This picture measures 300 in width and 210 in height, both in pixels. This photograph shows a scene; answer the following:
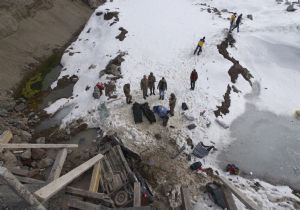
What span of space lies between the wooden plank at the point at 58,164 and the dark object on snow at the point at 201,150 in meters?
5.14

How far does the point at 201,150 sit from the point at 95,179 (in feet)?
15.1

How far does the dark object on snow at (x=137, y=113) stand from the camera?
13000 millimetres

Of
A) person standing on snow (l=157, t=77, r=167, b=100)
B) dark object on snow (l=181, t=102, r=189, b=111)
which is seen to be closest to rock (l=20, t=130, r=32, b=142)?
Answer: person standing on snow (l=157, t=77, r=167, b=100)

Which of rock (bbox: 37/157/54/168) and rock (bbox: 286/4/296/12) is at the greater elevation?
rock (bbox: 286/4/296/12)

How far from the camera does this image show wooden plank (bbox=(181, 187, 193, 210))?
31.1ft

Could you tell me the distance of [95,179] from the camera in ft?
31.2

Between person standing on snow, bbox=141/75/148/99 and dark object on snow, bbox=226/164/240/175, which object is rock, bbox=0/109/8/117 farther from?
dark object on snow, bbox=226/164/240/175

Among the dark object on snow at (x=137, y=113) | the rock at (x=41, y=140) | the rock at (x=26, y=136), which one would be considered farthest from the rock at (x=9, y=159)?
the dark object on snow at (x=137, y=113)

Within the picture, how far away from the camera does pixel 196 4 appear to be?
2562 centimetres

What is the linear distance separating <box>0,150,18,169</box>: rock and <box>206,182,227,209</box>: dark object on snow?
7.01 metres

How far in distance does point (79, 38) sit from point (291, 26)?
51.0 ft

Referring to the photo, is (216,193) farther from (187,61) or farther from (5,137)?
(187,61)

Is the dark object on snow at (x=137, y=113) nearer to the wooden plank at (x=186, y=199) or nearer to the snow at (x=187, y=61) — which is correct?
the snow at (x=187, y=61)

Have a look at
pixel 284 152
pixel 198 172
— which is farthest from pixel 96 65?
pixel 284 152
